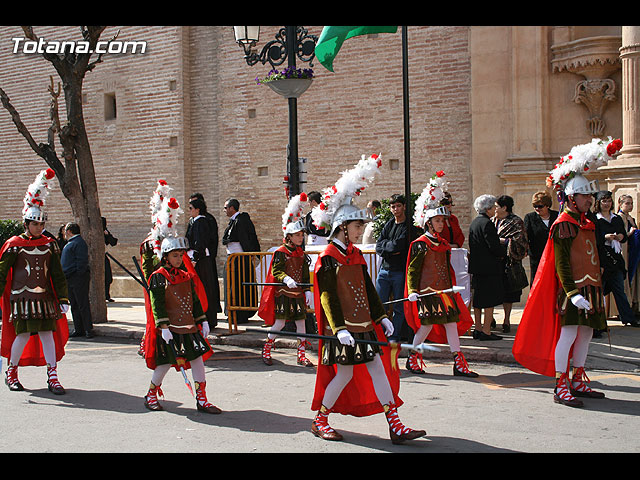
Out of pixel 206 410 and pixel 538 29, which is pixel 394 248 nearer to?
pixel 206 410

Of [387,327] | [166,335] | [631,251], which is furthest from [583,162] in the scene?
[631,251]

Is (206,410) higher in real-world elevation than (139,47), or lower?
lower

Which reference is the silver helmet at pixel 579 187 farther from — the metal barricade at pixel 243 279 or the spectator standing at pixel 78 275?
the spectator standing at pixel 78 275

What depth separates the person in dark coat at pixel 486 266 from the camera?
33.6 feet

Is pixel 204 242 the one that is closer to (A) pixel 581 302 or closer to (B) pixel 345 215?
(B) pixel 345 215

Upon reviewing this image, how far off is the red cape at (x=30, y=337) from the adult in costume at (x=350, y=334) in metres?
3.71

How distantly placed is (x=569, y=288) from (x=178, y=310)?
358 cm

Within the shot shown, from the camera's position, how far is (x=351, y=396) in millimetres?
6223

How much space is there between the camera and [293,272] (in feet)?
31.4

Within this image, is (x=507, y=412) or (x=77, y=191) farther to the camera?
(x=77, y=191)

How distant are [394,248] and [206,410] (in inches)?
140

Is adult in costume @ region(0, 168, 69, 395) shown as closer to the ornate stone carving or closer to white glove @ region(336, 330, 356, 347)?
Answer: white glove @ region(336, 330, 356, 347)
